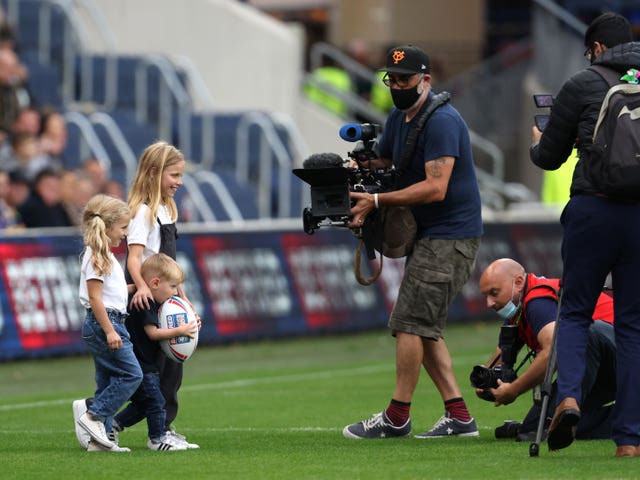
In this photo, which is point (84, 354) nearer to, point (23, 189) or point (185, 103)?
point (23, 189)

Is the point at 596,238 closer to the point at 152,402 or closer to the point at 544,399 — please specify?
the point at 544,399

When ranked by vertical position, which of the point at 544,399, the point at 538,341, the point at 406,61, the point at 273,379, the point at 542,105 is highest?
the point at 406,61

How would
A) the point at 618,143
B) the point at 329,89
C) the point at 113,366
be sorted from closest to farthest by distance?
the point at 618,143, the point at 113,366, the point at 329,89

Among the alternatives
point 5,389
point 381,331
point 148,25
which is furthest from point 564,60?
point 5,389

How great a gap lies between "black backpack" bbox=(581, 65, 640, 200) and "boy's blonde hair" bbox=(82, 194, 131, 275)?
2763 mm

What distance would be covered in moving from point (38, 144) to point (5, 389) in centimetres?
522

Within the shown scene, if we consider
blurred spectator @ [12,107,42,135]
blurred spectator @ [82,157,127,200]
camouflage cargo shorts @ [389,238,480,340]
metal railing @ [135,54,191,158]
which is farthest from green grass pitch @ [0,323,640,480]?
metal railing @ [135,54,191,158]

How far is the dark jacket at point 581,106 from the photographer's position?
8938 millimetres

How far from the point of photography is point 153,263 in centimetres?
996

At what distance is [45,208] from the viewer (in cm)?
1794

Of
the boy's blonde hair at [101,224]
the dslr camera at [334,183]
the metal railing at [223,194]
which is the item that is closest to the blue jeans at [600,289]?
the dslr camera at [334,183]

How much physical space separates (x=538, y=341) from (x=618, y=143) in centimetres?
160

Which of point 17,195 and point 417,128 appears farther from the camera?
point 17,195

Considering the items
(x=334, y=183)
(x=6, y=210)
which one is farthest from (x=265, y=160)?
(x=334, y=183)
